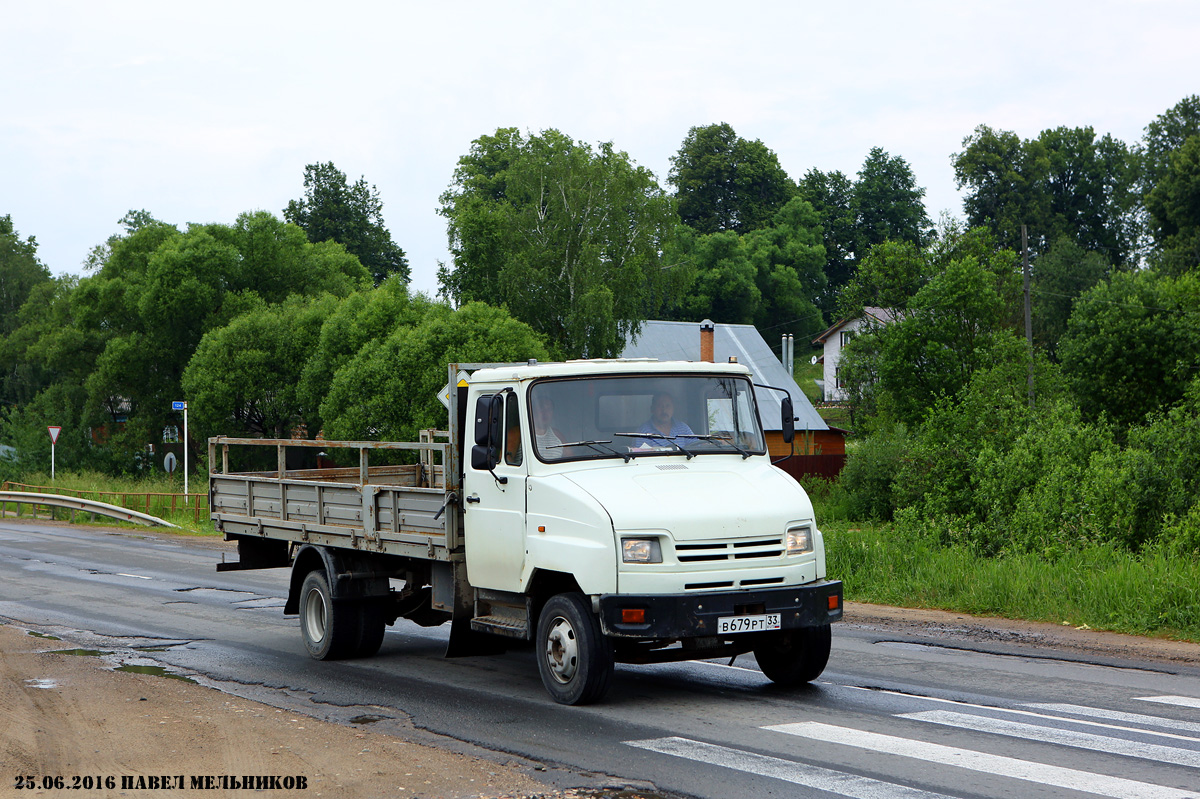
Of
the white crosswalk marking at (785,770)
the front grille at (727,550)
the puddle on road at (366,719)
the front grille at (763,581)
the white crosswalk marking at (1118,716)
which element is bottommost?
the puddle on road at (366,719)

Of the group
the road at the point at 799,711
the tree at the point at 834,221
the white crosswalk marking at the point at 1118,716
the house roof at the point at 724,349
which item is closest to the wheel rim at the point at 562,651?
the road at the point at 799,711

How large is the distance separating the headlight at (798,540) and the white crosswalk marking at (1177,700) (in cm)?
272

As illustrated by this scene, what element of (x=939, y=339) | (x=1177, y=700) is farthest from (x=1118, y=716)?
(x=939, y=339)

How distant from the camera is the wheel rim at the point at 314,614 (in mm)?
11633

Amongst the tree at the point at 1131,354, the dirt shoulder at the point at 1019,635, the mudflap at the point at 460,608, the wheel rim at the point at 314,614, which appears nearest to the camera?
the mudflap at the point at 460,608

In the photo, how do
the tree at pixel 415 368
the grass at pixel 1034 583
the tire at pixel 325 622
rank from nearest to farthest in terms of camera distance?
the tire at pixel 325 622 → the grass at pixel 1034 583 → the tree at pixel 415 368

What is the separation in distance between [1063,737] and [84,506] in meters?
35.5

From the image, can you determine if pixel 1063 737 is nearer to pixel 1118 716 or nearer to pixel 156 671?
pixel 1118 716

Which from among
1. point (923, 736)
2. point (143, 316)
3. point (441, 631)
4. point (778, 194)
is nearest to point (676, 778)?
point (923, 736)

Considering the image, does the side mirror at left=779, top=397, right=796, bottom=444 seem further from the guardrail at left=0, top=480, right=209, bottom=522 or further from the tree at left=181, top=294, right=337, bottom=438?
the tree at left=181, top=294, right=337, bottom=438

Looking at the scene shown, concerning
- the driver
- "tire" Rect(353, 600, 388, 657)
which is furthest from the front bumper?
"tire" Rect(353, 600, 388, 657)

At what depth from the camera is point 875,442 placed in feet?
119

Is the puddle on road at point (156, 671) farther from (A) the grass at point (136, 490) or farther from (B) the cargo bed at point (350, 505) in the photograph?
(A) the grass at point (136, 490)

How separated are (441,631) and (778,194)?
88526mm
